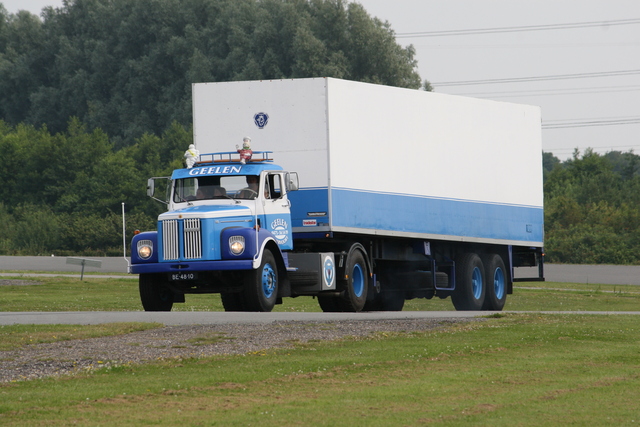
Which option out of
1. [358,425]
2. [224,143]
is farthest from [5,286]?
[358,425]

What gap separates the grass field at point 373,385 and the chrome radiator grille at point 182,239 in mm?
3931

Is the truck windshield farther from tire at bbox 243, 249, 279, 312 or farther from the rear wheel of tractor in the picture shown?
the rear wheel of tractor

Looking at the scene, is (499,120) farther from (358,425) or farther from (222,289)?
(358,425)

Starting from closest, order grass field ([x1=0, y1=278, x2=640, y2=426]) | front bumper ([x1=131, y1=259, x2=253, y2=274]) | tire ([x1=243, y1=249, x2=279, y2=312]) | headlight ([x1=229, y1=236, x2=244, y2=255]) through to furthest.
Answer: grass field ([x1=0, y1=278, x2=640, y2=426]) → front bumper ([x1=131, y1=259, x2=253, y2=274]) → headlight ([x1=229, y1=236, x2=244, y2=255]) → tire ([x1=243, y1=249, x2=279, y2=312])

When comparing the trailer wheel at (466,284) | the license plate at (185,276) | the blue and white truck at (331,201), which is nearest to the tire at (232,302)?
the blue and white truck at (331,201)

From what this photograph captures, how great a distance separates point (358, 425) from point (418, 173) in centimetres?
1598

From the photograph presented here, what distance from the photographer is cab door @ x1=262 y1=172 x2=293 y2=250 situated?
2095 centimetres

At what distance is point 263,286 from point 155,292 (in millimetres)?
2384

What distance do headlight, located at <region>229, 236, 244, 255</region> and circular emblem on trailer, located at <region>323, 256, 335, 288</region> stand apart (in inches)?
95.0

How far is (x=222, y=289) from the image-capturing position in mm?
20688

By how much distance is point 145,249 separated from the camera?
20.6m

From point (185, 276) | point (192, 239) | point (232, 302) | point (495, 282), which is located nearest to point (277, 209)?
point (192, 239)

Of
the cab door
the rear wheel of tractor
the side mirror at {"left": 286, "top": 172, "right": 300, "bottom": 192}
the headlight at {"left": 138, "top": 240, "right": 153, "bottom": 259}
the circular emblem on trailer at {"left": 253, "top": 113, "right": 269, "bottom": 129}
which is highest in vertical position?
the circular emblem on trailer at {"left": 253, "top": 113, "right": 269, "bottom": 129}

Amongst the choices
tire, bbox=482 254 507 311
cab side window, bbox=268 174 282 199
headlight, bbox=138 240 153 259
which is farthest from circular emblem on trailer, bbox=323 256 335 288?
tire, bbox=482 254 507 311
